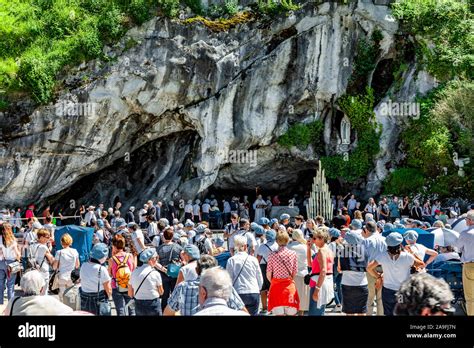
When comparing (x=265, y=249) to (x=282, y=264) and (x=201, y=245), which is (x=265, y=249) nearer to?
(x=201, y=245)

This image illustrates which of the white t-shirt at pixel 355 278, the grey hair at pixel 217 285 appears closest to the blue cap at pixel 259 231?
the white t-shirt at pixel 355 278

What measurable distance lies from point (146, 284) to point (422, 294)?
15.9 feet

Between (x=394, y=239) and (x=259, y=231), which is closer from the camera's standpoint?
(x=394, y=239)

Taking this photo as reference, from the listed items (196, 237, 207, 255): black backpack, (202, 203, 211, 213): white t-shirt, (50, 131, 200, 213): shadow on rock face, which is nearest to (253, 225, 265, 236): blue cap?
(196, 237, 207, 255): black backpack

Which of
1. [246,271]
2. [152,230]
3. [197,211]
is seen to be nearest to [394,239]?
[246,271]

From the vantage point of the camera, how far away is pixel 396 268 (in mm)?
8125

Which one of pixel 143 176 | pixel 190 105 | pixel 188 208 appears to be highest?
pixel 190 105

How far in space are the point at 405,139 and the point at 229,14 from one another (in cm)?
943

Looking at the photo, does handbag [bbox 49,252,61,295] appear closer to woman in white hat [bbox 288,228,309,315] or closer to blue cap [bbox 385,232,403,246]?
woman in white hat [bbox 288,228,309,315]

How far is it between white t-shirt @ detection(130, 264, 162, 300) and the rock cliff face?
19.1 meters

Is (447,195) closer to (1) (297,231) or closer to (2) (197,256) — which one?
(1) (297,231)

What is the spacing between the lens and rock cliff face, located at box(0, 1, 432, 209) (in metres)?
26.3

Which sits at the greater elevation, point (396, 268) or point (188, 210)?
point (188, 210)

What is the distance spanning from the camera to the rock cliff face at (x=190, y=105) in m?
26.3
